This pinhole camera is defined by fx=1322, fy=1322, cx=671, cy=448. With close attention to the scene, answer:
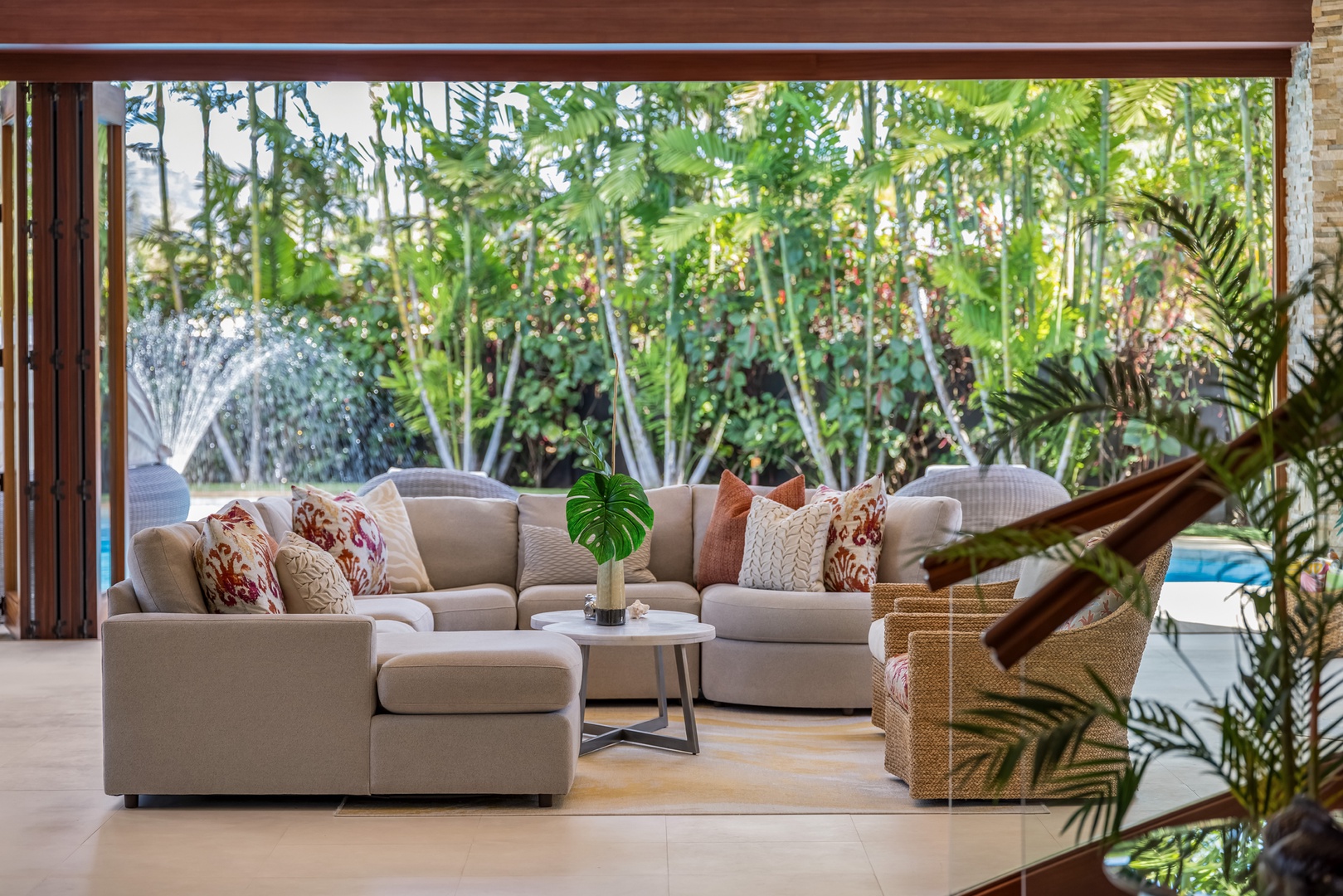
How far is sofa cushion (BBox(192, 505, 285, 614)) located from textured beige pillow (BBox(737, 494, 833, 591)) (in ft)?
6.19

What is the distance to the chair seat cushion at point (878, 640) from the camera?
4.09 meters

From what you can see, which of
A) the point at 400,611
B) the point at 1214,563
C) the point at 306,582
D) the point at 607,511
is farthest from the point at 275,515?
the point at 1214,563

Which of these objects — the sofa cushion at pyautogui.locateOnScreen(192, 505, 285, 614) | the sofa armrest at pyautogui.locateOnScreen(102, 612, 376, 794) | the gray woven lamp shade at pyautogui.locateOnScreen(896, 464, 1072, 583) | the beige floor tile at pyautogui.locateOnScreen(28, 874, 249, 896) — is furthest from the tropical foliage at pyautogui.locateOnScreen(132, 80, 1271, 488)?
the beige floor tile at pyautogui.locateOnScreen(28, 874, 249, 896)

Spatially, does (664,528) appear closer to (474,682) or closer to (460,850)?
(474,682)

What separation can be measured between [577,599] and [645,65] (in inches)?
103

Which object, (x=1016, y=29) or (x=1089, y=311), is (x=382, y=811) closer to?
(x=1016, y=29)

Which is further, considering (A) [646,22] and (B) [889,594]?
(A) [646,22]

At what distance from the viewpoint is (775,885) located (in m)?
2.97

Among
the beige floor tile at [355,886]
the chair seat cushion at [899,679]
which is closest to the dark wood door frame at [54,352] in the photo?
the beige floor tile at [355,886]

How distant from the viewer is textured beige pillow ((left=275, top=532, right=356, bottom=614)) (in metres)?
4.14

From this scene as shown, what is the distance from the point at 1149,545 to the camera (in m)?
1.76

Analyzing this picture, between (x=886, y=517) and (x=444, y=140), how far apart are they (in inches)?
149

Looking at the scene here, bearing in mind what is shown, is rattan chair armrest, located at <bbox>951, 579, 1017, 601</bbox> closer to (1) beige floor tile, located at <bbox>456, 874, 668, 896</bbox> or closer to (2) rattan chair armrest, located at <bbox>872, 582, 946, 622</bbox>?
(2) rattan chair armrest, located at <bbox>872, 582, 946, 622</bbox>

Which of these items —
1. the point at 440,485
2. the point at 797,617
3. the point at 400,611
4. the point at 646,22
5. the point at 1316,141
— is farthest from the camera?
the point at 440,485
